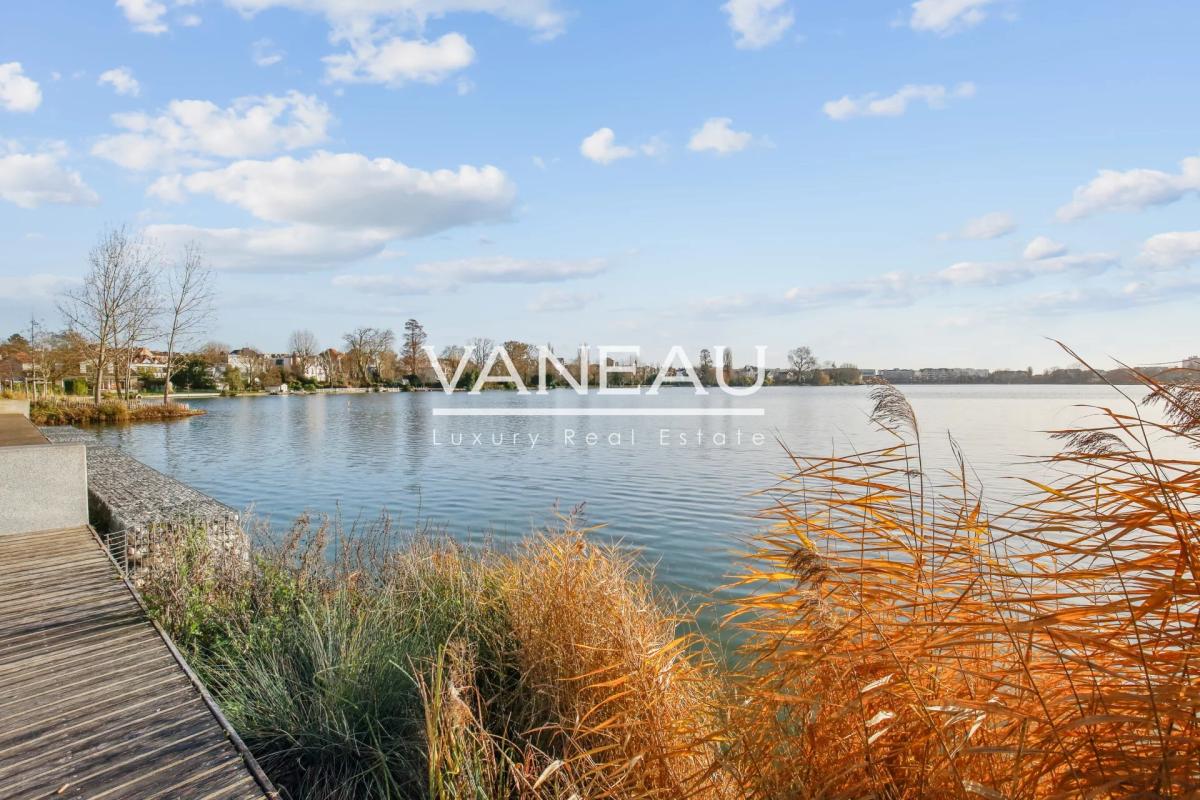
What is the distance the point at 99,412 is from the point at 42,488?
27838mm

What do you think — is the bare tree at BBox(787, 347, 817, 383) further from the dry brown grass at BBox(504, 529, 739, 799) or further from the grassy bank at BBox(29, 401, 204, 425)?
the grassy bank at BBox(29, 401, 204, 425)

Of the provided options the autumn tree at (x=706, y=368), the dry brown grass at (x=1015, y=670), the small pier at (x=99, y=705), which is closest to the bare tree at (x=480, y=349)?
the autumn tree at (x=706, y=368)

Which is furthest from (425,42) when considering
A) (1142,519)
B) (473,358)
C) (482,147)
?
(473,358)

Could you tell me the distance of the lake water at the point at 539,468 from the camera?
9.61m

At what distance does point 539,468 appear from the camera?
15516 millimetres

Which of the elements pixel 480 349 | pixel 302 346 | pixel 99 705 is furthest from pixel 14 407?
pixel 302 346

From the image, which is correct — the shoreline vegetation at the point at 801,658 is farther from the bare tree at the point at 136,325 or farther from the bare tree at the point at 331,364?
the bare tree at the point at 331,364

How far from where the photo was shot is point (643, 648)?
2.96m

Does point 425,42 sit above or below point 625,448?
above

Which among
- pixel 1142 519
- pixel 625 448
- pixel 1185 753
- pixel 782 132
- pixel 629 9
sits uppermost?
pixel 629 9

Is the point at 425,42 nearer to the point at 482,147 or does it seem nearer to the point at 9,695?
the point at 482,147

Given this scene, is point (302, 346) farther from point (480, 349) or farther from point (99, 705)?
point (99, 705)

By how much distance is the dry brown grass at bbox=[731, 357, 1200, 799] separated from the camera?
1.25 metres

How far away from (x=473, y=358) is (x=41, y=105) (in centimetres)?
6740
